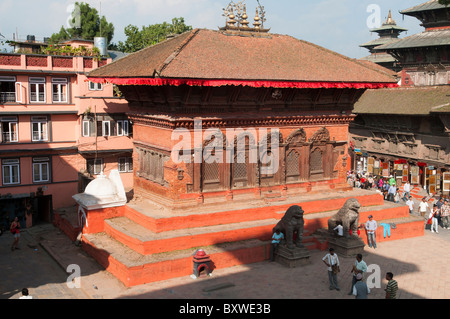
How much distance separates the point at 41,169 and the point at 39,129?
6.94 ft

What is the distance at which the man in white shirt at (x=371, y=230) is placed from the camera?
63.7ft

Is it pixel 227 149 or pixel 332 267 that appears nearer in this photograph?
pixel 332 267

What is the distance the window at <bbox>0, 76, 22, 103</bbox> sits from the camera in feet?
81.1

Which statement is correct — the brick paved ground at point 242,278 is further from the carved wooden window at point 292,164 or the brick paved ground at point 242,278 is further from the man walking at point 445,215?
the carved wooden window at point 292,164

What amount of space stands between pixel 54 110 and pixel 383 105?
21.7m

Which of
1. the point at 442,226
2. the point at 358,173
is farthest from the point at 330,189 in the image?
the point at 358,173

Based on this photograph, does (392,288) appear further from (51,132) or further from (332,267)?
(51,132)

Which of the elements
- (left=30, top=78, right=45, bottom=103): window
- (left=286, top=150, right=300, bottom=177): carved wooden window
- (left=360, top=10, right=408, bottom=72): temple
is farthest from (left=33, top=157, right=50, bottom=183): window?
(left=360, top=10, right=408, bottom=72): temple

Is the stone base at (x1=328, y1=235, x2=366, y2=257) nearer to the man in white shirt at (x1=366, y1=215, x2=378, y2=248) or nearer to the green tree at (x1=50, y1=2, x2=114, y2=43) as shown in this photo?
the man in white shirt at (x1=366, y1=215, x2=378, y2=248)

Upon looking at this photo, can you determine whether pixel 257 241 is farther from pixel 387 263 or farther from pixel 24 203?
pixel 24 203

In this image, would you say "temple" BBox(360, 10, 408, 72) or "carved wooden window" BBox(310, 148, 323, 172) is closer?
"carved wooden window" BBox(310, 148, 323, 172)

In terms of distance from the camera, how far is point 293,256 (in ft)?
56.2

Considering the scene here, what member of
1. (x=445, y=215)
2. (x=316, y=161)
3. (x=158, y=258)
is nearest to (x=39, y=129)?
(x=158, y=258)

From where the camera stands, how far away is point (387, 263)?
1797cm
